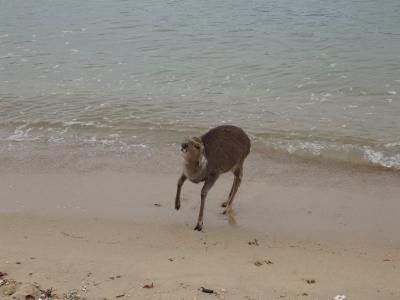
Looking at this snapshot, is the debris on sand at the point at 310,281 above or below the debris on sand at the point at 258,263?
above

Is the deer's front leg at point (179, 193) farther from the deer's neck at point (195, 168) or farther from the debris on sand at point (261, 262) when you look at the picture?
the debris on sand at point (261, 262)

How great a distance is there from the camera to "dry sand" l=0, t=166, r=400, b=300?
4656mm

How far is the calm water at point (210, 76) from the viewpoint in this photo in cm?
902

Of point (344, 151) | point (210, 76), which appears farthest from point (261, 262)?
point (210, 76)

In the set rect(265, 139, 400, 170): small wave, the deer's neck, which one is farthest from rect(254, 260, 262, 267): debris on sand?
rect(265, 139, 400, 170): small wave

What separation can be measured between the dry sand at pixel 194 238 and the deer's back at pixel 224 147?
1.65 feet

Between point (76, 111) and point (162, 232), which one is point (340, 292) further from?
point (76, 111)

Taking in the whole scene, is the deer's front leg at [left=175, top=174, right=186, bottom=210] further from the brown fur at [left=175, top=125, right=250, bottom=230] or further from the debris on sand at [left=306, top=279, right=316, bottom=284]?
the debris on sand at [left=306, top=279, right=316, bottom=284]

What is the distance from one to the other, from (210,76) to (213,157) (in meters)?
5.90

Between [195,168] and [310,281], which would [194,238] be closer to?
[195,168]

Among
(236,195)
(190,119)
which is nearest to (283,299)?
(236,195)

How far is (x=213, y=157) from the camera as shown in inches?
246

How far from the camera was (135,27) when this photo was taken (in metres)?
16.5

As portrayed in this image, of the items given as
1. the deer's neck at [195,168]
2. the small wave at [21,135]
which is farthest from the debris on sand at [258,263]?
the small wave at [21,135]
